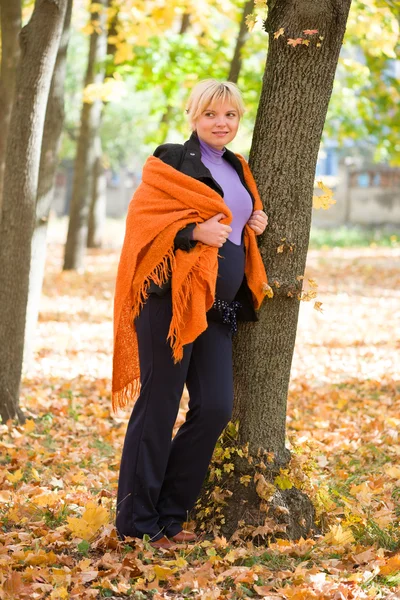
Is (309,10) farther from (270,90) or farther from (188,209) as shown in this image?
(188,209)

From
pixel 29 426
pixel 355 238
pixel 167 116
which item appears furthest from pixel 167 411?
pixel 355 238

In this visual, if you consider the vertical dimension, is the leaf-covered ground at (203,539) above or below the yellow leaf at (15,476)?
above

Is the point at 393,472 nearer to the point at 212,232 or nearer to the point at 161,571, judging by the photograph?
the point at 161,571

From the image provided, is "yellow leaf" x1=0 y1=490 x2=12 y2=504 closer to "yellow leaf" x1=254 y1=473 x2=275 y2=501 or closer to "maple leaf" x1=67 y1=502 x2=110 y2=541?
"maple leaf" x1=67 y1=502 x2=110 y2=541

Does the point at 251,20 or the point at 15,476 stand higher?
the point at 251,20

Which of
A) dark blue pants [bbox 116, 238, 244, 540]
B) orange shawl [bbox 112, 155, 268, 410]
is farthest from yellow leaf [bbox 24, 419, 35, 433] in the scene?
orange shawl [bbox 112, 155, 268, 410]

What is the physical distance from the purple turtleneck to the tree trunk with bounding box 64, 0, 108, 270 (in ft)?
37.3

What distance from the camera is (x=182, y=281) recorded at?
360cm

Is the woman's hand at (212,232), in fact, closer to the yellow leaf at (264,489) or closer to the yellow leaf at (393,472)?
the yellow leaf at (264,489)

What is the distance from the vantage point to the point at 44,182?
7906 mm

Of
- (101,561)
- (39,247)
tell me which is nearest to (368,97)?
(39,247)

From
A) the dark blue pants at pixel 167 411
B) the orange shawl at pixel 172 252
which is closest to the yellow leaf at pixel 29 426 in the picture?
the dark blue pants at pixel 167 411

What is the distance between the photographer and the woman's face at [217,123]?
3.78m

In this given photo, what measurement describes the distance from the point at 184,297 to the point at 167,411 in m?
0.56
